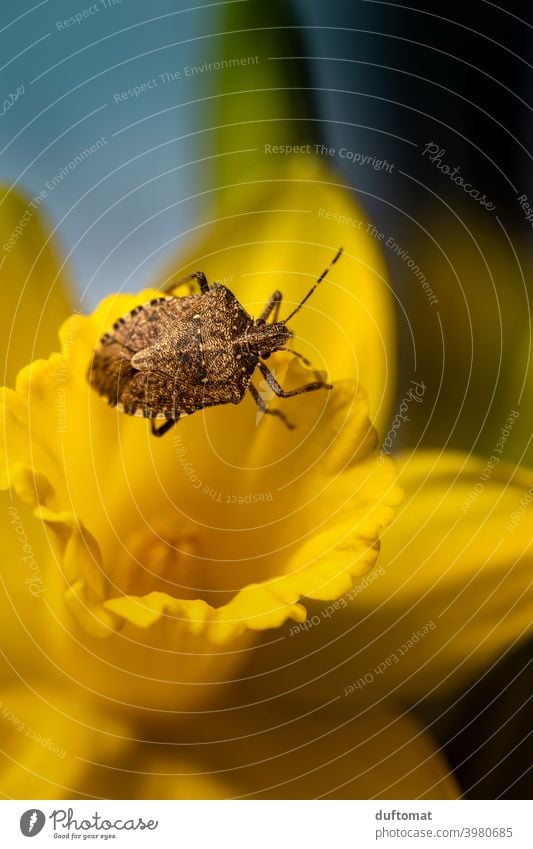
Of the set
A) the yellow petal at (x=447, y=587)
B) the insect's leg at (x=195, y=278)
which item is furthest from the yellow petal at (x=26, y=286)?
the yellow petal at (x=447, y=587)

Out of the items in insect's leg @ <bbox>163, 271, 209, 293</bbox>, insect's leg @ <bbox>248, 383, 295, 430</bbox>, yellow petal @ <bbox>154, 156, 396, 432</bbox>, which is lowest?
insect's leg @ <bbox>248, 383, 295, 430</bbox>

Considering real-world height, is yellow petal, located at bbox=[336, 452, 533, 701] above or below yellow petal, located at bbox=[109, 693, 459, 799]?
above

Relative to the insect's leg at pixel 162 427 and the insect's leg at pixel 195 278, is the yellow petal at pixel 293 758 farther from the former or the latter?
the insect's leg at pixel 195 278

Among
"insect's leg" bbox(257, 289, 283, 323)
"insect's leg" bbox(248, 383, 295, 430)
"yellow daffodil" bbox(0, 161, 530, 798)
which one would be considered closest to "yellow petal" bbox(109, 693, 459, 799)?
"yellow daffodil" bbox(0, 161, 530, 798)

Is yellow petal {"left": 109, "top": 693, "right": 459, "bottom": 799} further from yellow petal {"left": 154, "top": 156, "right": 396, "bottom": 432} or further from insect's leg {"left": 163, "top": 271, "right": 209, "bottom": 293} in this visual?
insect's leg {"left": 163, "top": 271, "right": 209, "bottom": 293}

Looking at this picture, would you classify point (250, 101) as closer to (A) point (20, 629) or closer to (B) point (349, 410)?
(B) point (349, 410)
